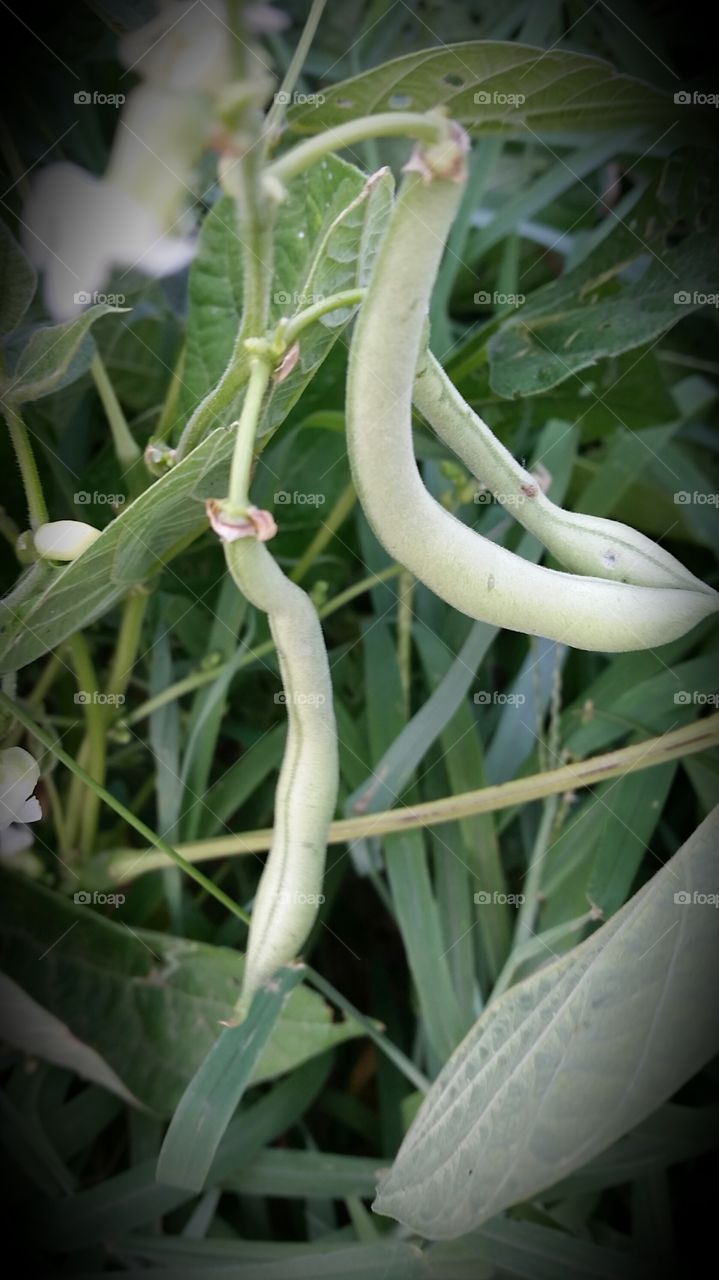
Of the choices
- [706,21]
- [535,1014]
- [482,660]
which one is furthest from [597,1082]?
[706,21]

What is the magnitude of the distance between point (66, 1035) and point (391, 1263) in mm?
219

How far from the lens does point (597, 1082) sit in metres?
0.48

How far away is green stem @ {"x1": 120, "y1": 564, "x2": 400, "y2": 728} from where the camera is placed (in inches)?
25.5
